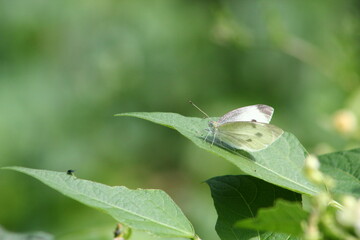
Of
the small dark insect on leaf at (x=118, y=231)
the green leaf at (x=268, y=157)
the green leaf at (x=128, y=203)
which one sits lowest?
the small dark insect on leaf at (x=118, y=231)

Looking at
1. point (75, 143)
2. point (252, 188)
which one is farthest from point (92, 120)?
point (252, 188)

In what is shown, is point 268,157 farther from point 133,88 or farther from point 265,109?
point 133,88

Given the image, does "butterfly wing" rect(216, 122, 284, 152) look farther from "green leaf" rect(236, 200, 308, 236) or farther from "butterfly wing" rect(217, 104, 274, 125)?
"green leaf" rect(236, 200, 308, 236)

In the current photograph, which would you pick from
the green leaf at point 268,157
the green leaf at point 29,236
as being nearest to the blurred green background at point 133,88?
the green leaf at point 29,236

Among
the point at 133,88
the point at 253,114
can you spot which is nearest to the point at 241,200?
the point at 253,114

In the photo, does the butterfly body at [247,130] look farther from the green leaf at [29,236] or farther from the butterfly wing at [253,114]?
the green leaf at [29,236]

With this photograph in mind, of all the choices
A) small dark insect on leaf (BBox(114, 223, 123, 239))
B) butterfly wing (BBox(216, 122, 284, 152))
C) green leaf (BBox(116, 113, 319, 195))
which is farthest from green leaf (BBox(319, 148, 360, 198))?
small dark insect on leaf (BBox(114, 223, 123, 239))
